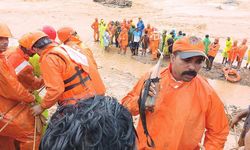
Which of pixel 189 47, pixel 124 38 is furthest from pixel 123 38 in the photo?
pixel 189 47

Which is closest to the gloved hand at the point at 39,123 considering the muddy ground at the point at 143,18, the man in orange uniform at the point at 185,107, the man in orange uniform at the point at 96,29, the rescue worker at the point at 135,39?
the man in orange uniform at the point at 185,107

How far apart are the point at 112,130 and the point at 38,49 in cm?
247

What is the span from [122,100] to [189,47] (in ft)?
2.49

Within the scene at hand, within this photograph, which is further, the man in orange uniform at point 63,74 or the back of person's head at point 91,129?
the man in orange uniform at point 63,74

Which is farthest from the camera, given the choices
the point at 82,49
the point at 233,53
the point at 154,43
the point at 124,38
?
the point at 124,38

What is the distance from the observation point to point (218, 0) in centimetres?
3653

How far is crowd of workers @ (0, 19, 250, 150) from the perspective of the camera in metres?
2.84

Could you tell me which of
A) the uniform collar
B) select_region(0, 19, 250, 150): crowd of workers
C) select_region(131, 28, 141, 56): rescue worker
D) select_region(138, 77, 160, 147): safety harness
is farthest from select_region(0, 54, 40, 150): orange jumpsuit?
select_region(131, 28, 141, 56): rescue worker

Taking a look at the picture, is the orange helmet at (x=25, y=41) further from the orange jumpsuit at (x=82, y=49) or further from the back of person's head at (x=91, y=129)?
the back of person's head at (x=91, y=129)

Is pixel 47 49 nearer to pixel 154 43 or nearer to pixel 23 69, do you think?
pixel 23 69

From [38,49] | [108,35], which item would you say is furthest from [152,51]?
[38,49]

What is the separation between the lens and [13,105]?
154 inches

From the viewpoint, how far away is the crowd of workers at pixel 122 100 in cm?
284

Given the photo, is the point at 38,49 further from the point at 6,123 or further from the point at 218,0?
the point at 218,0
